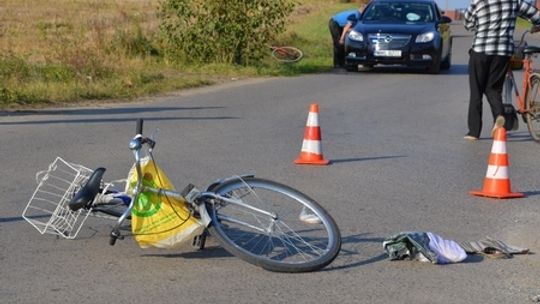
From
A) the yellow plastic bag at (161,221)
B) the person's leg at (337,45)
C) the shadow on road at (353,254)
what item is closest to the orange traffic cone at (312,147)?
the shadow on road at (353,254)

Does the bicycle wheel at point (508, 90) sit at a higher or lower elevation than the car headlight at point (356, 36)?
higher

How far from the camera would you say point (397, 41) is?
21719 mm

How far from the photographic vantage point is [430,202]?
8570 millimetres

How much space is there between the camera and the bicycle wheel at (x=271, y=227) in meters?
6.23

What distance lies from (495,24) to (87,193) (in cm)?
674

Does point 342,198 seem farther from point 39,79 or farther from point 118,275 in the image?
point 39,79

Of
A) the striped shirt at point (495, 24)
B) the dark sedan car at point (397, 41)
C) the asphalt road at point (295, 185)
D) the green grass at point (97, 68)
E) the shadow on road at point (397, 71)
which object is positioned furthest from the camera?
the shadow on road at point (397, 71)

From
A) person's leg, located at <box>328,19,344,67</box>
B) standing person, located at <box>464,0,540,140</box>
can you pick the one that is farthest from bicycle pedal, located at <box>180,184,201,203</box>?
person's leg, located at <box>328,19,344,67</box>

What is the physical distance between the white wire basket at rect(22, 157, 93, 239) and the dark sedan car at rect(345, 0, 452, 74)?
45.5 feet

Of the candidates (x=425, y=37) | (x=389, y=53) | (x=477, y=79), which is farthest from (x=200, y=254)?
(x=425, y=37)

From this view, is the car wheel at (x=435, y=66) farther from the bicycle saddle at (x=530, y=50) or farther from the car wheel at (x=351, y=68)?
the bicycle saddle at (x=530, y=50)

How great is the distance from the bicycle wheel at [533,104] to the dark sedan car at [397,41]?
949cm

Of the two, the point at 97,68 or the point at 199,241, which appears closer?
the point at 199,241

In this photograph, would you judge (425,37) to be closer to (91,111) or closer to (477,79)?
(91,111)
